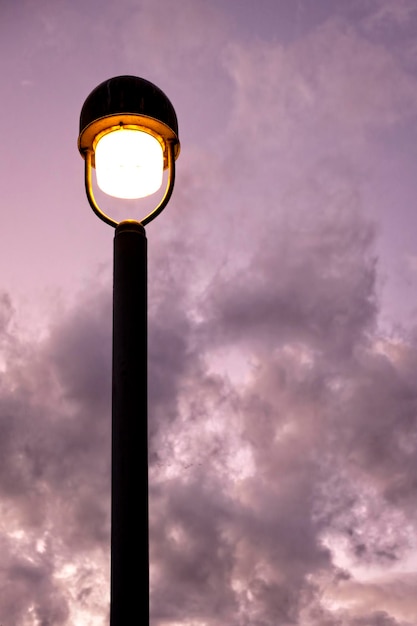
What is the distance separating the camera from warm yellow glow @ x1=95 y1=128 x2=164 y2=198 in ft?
15.4

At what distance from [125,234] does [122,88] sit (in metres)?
0.84

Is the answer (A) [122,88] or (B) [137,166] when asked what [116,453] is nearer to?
(B) [137,166]

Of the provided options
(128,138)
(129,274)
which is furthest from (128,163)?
(129,274)

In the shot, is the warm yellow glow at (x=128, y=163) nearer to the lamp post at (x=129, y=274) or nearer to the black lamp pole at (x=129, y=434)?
the lamp post at (x=129, y=274)

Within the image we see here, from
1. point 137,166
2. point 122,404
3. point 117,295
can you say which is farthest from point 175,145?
point 122,404

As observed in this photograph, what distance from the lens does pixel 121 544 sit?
391cm

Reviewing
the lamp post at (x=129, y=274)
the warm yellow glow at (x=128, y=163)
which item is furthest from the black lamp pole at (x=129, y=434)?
the warm yellow glow at (x=128, y=163)

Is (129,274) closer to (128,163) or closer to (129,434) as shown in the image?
(128,163)

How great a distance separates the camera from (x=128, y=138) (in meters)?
4.68

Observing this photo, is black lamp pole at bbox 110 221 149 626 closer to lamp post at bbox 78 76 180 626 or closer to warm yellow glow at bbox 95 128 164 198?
lamp post at bbox 78 76 180 626

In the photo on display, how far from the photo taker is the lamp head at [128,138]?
464cm

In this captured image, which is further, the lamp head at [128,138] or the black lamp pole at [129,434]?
the lamp head at [128,138]

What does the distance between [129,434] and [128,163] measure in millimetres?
1604

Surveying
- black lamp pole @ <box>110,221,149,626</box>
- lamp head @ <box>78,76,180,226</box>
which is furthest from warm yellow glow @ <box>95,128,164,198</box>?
black lamp pole @ <box>110,221,149,626</box>
